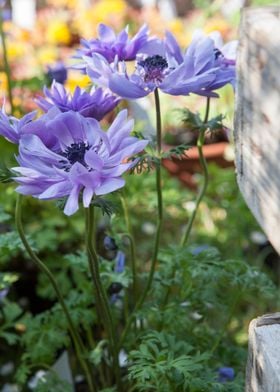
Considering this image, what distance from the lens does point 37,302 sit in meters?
2.31

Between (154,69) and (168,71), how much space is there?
3 cm

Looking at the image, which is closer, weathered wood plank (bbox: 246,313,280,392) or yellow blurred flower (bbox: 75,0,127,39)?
weathered wood plank (bbox: 246,313,280,392)

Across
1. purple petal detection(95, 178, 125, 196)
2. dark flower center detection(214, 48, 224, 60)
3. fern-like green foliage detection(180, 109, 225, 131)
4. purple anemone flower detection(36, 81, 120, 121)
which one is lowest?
fern-like green foliage detection(180, 109, 225, 131)

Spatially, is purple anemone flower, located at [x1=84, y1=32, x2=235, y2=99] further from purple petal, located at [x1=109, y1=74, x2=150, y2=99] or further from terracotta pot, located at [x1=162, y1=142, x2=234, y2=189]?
terracotta pot, located at [x1=162, y1=142, x2=234, y2=189]

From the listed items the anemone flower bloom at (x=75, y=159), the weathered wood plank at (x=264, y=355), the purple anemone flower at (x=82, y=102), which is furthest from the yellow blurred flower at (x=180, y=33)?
the weathered wood plank at (x=264, y=355)

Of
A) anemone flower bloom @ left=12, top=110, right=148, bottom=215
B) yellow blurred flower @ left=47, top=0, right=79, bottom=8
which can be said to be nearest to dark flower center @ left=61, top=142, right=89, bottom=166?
anemone flower bloom @ left=12, top=110, right=148, bottom=215

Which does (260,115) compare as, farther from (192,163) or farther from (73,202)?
(192,163)

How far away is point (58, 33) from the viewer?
425 centimetres

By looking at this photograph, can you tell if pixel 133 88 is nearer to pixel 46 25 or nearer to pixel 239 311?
pixel 239 311

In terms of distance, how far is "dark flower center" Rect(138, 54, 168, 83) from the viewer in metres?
1.21

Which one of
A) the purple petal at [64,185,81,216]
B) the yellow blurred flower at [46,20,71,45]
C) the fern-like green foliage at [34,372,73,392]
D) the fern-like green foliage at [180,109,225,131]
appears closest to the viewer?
the purple petal at [64,185,81,216]

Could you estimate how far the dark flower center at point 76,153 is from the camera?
107 cm

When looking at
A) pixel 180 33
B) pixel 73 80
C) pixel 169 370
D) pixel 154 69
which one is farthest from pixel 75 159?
pixel 180 33

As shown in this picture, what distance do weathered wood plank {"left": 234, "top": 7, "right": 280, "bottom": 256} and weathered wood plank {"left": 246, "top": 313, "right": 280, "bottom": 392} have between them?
95mm
